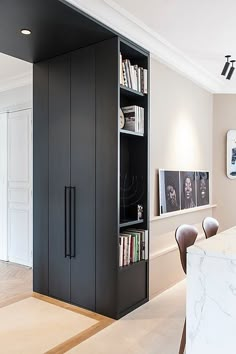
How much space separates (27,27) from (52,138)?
3.67ft

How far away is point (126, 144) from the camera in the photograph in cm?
337

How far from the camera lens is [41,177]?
3459 millimetres

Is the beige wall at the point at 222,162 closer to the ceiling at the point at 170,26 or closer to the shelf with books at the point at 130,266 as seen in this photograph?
the ceiling at the point at 170,26

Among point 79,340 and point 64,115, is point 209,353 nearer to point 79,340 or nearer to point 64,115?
point 79,340

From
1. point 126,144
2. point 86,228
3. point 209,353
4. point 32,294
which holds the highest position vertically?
point 126,144

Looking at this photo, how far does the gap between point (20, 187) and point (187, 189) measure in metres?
2.41

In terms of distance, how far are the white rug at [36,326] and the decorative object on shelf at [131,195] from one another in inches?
41.6

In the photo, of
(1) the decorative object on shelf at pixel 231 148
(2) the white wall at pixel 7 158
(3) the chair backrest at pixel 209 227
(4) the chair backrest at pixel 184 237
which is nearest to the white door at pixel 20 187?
(2) the white wall at pixel 7 158

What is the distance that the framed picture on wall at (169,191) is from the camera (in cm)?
356

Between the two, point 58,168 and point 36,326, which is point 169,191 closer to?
point 58,168

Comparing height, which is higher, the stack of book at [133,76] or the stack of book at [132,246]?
the stack of book at [133,76]

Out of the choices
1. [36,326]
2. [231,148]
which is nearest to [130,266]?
[36,326]

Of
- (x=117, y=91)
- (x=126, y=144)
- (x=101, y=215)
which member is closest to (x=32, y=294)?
(x=101, y=215)

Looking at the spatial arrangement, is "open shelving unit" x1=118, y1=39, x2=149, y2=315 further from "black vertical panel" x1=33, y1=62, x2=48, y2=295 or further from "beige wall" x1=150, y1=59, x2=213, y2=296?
"black vertical panel" x1=33, y1=62, x2=48, y2=295
